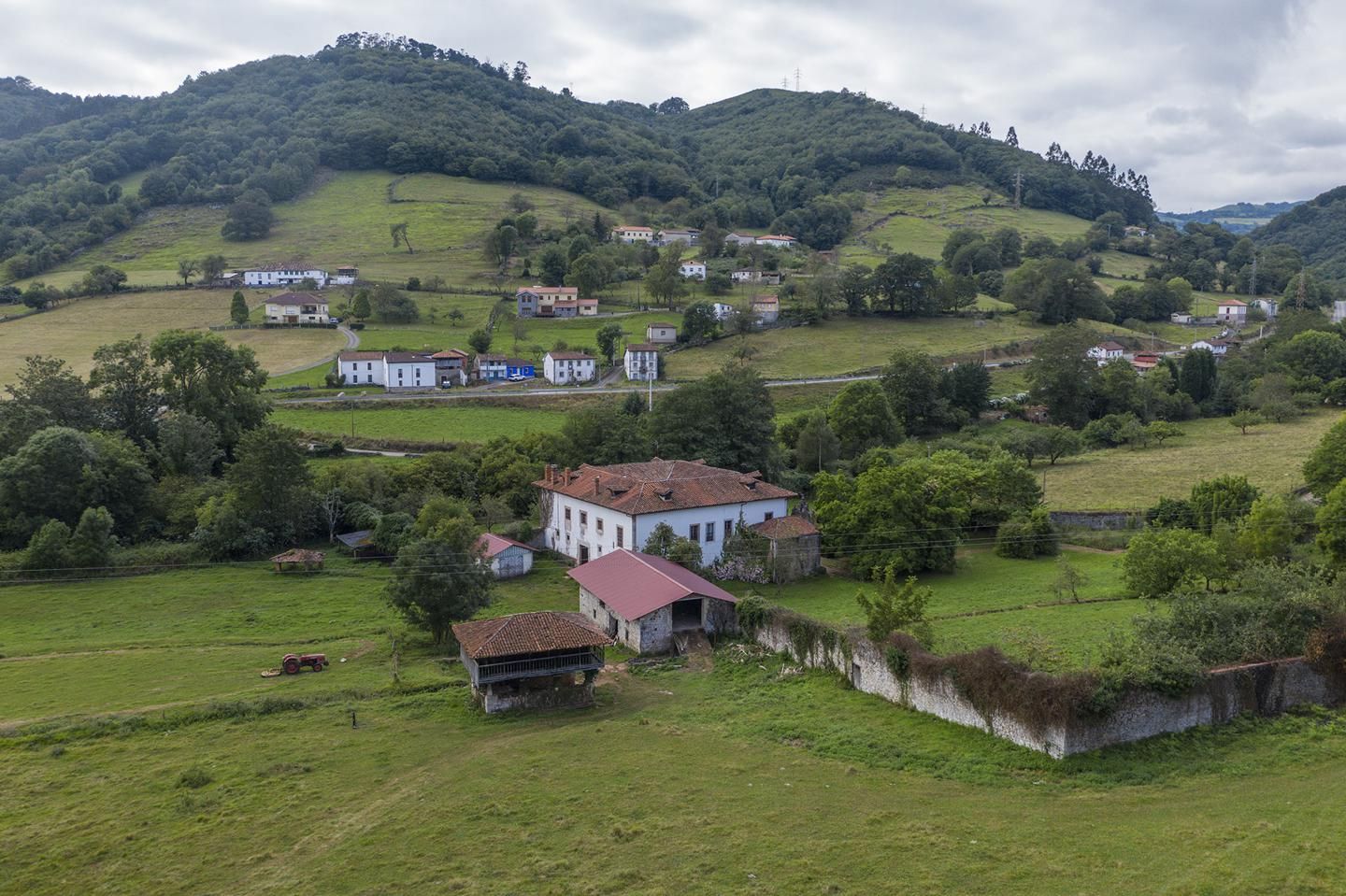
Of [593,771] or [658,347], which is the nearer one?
[593,771]

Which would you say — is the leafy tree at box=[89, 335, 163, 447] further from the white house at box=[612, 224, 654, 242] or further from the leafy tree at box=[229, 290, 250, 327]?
the white house at box=[612, 224, 654, 242]

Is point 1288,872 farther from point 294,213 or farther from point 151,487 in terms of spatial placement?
point 294,213

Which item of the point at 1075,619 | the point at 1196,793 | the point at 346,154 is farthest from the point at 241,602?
the point at 346,154

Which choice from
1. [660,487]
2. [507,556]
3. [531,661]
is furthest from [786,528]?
[531,661]

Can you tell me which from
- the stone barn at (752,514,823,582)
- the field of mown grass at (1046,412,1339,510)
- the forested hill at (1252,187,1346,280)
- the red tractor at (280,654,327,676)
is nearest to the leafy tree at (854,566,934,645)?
the stone barn at (752,514,823,582)

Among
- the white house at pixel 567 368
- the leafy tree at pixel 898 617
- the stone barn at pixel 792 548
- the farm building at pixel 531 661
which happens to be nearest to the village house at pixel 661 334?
the white house at pixel 567 368
